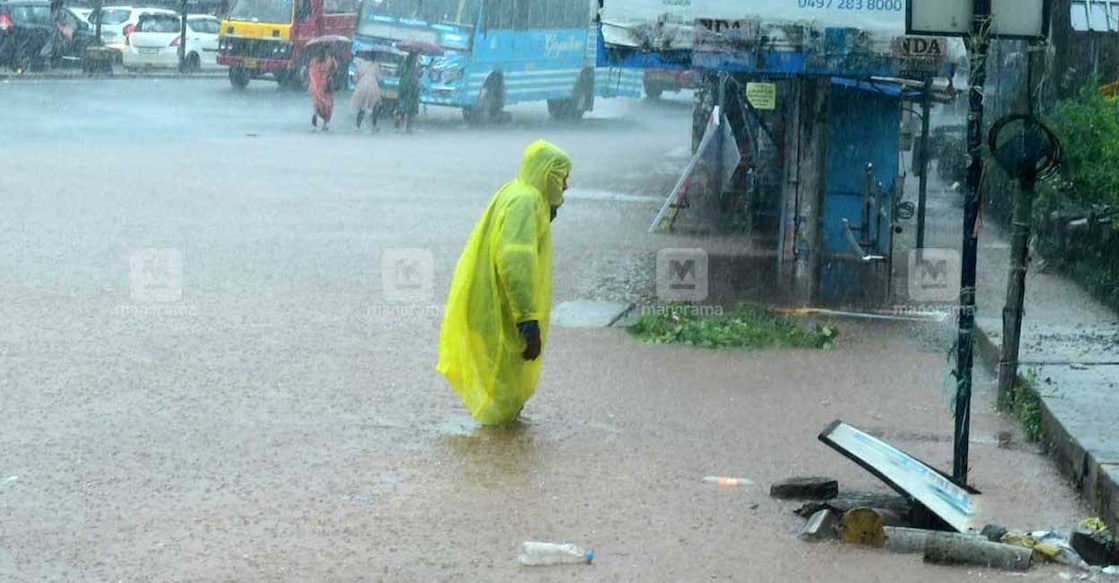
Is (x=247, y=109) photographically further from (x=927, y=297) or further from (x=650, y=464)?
(x=650, y=464)

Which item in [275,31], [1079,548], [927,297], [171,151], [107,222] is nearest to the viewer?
[1079,548]

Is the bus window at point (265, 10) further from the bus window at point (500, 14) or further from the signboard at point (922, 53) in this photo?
the signboard at point (922, 53)

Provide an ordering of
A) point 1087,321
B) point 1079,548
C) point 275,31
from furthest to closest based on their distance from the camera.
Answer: point 275,31 < point 1087,321 < point 1079,548

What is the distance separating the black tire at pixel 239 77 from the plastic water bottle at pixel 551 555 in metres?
34.0

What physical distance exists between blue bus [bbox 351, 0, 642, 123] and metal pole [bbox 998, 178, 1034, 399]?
22723 mm

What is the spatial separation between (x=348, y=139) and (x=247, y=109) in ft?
20.7

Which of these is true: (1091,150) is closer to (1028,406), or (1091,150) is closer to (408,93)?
(1028,406)

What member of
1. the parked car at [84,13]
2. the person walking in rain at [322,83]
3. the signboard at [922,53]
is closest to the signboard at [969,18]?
the signboard at [922,53]

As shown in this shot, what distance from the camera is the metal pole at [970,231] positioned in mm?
6992

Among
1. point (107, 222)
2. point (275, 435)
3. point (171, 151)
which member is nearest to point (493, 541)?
point (275, 435)

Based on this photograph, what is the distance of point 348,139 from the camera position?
27.7 metres

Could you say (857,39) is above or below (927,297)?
above

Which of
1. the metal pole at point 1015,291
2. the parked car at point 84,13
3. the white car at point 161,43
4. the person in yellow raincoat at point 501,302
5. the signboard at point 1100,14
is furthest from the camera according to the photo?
the parked car at point 84,13

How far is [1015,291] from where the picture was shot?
889 centimetres
